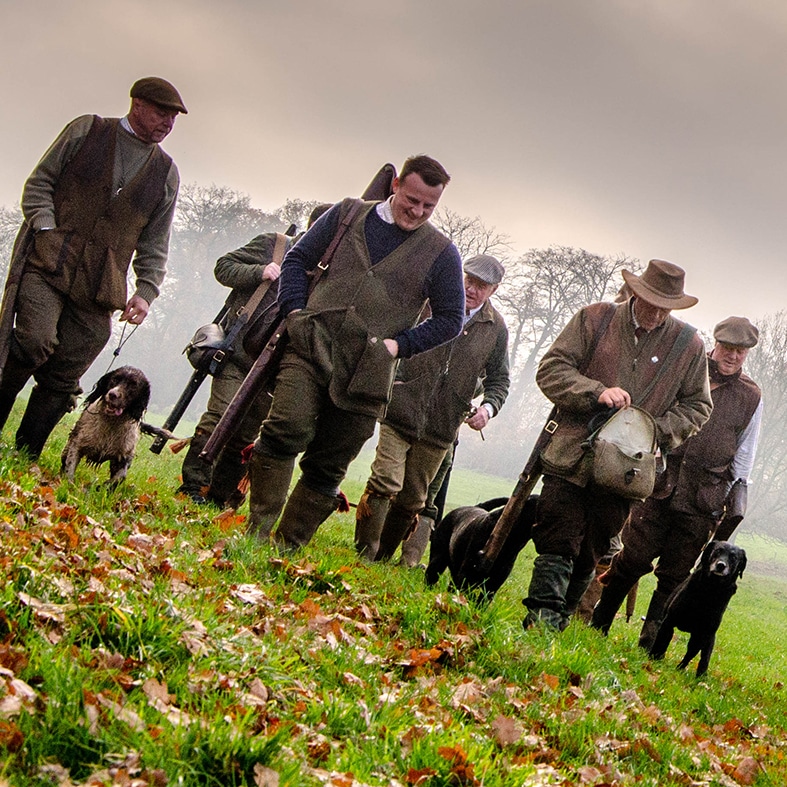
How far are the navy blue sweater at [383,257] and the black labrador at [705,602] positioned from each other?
3.33 meters

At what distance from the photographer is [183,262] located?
62.1 meters

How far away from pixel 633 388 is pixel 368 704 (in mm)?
4084

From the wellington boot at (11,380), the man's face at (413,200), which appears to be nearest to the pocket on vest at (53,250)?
the wellington boot at (11,380)

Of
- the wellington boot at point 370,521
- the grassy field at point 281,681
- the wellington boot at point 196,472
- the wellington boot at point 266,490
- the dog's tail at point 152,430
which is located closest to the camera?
the grassy field at point 281,681

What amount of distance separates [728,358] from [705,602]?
244 cm

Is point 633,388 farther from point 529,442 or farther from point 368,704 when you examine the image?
point 529,442

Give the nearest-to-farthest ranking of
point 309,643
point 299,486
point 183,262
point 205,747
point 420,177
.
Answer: point 205,747 → point 309,643 → point 420,177 → point 299,486 → point 183,262

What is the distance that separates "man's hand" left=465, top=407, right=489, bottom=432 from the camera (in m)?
8.96

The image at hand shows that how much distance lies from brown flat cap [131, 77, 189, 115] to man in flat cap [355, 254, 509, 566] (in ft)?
10.4

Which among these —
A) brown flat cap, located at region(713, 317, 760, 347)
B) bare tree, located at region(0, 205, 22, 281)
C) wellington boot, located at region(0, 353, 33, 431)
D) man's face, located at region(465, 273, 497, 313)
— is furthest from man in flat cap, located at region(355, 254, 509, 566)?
bare tree, located at region(0, 205, 22, 281)

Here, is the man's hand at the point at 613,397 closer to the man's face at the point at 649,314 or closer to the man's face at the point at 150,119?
the man's face at the point at 649,314

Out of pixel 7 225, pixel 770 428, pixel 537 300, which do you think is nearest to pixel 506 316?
pixel 537 300

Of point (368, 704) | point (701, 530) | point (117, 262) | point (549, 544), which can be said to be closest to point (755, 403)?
point (701, 530)

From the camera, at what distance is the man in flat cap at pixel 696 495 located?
916cm
